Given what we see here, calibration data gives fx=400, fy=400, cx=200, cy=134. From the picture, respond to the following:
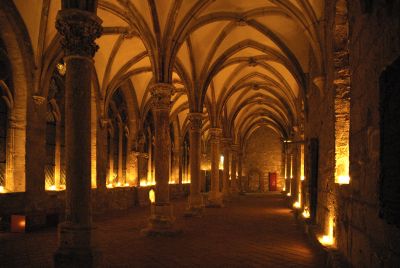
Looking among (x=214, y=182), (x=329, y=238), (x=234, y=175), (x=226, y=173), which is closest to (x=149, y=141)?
(x=226, y=173)

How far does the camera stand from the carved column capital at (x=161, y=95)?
10781 millimetres

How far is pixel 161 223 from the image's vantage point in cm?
1020

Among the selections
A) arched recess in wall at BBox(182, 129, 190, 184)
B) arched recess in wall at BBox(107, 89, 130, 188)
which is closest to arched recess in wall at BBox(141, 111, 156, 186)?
arched recess in wall at BBox(107, 89, 130, 188)

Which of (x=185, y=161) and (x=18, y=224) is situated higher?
(x=185, y=161)

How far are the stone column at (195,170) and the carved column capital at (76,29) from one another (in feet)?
28.6

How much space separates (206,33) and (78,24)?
8.45 m

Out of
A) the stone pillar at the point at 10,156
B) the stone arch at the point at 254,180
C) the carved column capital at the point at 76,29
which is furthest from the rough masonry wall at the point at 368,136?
the stone arch at the point at 254,180

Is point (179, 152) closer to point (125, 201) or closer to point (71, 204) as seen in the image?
point (125, 201)

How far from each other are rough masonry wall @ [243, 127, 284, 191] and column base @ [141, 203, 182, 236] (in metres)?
30.2

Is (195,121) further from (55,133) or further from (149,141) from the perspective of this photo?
(149,141)

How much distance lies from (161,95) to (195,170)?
4392 mm

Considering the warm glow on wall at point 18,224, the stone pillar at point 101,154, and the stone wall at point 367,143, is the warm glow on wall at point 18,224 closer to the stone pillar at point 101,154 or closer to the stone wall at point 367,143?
the stone pillar at point 101,154

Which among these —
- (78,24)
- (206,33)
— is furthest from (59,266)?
(206,33)

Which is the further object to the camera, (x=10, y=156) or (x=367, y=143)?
(x=10, y=156)
